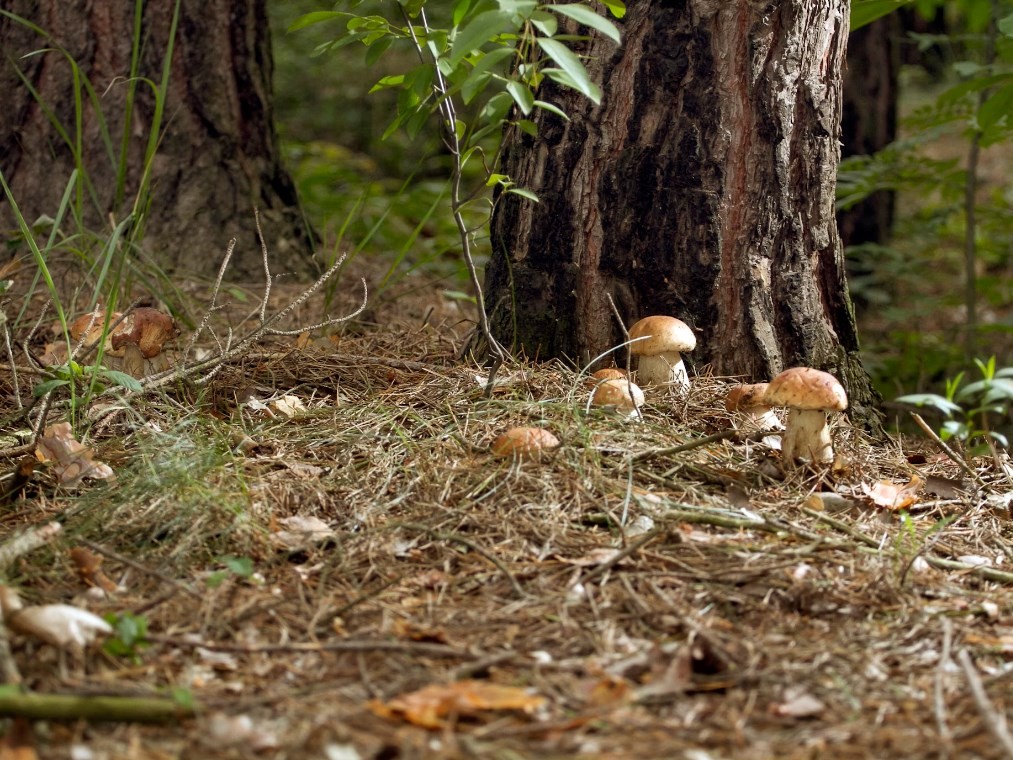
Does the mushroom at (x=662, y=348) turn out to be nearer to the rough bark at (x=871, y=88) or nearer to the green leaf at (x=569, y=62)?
the green leaf at (x=569, y=62)

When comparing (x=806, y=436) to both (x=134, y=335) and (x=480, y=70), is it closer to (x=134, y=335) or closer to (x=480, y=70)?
(x=480, y=70)

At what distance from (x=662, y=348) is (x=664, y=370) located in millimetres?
138

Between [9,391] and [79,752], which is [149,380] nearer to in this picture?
[9,391]

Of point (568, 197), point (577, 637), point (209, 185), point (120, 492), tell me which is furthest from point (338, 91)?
point (577, 637)

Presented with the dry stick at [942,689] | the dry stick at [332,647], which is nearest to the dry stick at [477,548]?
the dry stick at [332,647]

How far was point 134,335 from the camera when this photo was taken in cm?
324

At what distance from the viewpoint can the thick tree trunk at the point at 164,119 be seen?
4516mm

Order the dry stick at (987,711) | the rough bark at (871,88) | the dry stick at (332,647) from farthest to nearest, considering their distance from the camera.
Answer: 1. the rough bark at (871,88)
2. the dry stick at (332,647)
3. the dry stick at (987,711)

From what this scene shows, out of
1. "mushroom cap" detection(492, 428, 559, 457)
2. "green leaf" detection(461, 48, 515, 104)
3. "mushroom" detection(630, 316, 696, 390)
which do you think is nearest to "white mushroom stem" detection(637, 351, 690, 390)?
"mushroom" detection(630, 316, 696, 390)

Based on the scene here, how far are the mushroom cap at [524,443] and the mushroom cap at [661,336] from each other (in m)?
0.53

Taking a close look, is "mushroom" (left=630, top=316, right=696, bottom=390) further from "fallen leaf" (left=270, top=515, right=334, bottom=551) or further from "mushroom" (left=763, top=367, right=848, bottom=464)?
"fallen leaf" (left=270, top=515, right=334, bottom=551)

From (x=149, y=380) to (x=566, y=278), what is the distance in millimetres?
1405

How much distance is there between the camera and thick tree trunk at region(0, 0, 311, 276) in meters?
4.52

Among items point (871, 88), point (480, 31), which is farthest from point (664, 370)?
point (871, 88)
